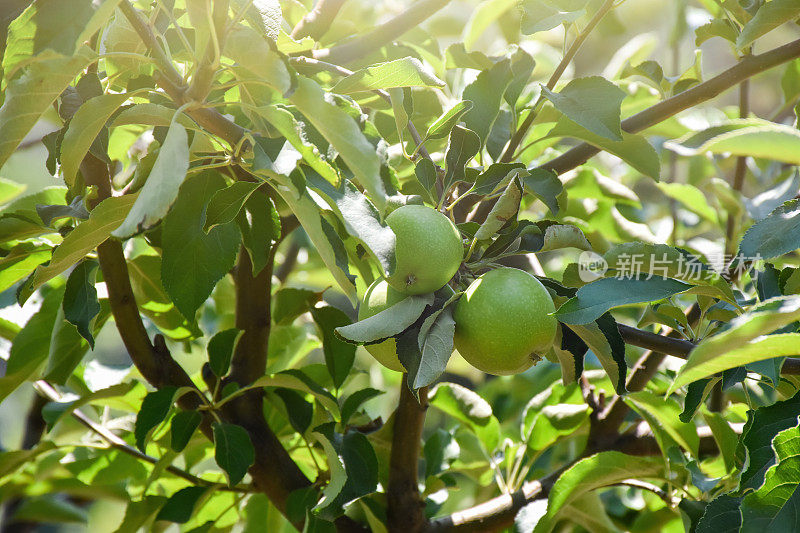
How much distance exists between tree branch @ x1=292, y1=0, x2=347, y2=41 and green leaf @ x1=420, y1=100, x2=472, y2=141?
30 centimetres

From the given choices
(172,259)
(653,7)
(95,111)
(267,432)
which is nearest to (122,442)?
(267,432)

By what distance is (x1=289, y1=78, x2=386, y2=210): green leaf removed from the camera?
20.9 inches

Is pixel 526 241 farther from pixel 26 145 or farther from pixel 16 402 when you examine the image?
pixel 16 402

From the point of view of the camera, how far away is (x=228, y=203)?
693mm

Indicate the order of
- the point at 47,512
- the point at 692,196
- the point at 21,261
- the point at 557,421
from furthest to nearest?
the point at 47,512 < the point at 692,196 < the point at 557,421 < the point at 21,261

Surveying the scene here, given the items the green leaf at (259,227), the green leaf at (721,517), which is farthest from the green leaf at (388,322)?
the green leaf at (721,517)

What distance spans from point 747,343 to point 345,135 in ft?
1.11

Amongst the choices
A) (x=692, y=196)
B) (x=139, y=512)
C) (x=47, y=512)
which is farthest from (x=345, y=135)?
(x=47, y=512)

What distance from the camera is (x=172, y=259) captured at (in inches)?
29.7

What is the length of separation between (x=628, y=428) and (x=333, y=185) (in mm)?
678

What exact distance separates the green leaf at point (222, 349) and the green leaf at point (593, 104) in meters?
0.48

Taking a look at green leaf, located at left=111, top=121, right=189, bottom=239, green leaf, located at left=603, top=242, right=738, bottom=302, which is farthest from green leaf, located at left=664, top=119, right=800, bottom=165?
green leaf, located at left=111, top=121, right=189, bottom=239

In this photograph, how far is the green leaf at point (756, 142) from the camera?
623 mm

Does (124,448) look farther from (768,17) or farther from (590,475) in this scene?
(768,17)
